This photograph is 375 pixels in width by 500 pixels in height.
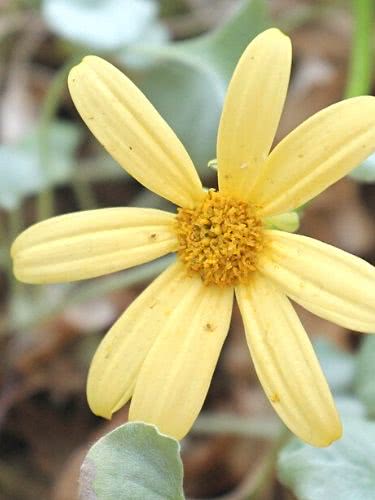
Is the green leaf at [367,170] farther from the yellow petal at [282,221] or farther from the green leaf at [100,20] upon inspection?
the green leaf at [100,20]

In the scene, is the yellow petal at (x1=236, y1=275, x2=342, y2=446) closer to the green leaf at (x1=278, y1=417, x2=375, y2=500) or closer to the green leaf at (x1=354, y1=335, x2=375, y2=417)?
the green leaf at (x1=278, y1=417, x2=375, y2=500)

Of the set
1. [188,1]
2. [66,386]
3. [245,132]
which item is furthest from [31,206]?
[245,132]

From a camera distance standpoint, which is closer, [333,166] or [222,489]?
[333,166]

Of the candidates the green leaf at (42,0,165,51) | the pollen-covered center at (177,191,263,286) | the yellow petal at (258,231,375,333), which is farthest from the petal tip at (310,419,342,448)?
the green leaf at (42,0,165,51)

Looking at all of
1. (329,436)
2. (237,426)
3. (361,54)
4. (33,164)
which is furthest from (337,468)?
(33,164)

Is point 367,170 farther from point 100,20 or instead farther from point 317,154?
point 100,20

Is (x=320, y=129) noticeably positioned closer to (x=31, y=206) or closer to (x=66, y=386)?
(x=66, y=386)

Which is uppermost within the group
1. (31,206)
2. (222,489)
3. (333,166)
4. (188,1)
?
(188,1)
